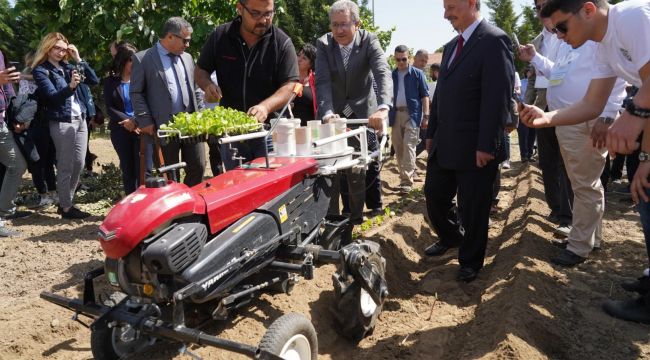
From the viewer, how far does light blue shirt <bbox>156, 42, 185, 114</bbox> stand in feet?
17.5

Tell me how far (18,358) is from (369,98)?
3.85m

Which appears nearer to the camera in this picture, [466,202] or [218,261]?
[218,261]

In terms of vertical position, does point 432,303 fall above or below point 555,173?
below

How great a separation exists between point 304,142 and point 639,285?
2666mm

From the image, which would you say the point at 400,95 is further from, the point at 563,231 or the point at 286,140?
the point at 286,140

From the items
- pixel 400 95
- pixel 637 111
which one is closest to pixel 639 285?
pixel 637 111

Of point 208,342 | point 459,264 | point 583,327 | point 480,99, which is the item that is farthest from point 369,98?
point 208,342

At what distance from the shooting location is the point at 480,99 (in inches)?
166

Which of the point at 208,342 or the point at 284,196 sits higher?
the point at 284,196

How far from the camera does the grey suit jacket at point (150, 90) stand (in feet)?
17.4

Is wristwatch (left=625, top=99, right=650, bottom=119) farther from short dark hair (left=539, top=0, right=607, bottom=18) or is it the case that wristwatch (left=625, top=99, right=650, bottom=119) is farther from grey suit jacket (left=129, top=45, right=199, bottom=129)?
grey suit jacket (left=129, top=45, right=199, bottom=129)

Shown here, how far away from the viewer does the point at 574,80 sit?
189 inches

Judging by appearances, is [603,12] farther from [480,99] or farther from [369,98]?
[369,98]

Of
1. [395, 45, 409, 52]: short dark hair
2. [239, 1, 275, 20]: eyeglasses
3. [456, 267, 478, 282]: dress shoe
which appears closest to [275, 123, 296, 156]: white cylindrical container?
[239, 1, 275, 20]: eyeglasses
